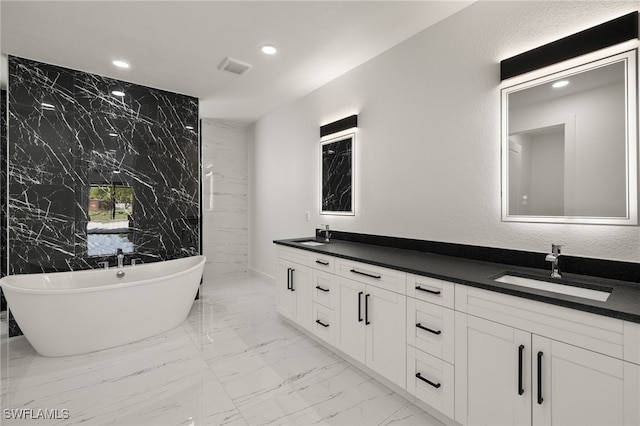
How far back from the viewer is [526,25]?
192 cm

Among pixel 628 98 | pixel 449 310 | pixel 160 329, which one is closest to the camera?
pixel 628 98

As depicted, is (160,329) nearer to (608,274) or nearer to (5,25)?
(5,25)

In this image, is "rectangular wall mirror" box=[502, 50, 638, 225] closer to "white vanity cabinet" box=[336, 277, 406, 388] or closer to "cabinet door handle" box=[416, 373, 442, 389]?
"white vanity cabinet" box=[336, 277, 406, 388]

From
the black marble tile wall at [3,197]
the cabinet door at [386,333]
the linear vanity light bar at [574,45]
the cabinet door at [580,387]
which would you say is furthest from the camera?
the black marble tile wall at [3,197]

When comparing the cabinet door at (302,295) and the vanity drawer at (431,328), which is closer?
the vanity drawer at (431,328)

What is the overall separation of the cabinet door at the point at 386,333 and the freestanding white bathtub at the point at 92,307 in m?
2.03

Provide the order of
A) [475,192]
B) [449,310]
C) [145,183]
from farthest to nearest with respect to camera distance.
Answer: [145,183], [475,192], [449,310]

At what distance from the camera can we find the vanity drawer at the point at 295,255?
2.80 metres

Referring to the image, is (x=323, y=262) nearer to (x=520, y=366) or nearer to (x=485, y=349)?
(x=485, y=349)

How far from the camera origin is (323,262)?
2602 millimetres

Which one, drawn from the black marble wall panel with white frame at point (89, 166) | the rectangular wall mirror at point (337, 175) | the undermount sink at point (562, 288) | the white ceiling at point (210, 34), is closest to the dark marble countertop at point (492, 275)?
the undermount sink at point (562, 288)

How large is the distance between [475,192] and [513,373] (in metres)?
1.20

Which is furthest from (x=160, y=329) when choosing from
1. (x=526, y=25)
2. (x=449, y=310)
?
(x=526, y=25)

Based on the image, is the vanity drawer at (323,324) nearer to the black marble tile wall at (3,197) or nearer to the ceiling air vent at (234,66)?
the ceiling air vent at (234,66)
